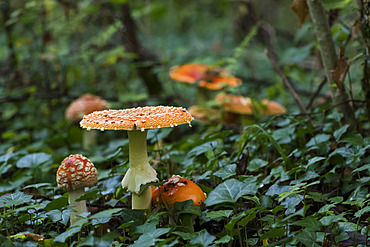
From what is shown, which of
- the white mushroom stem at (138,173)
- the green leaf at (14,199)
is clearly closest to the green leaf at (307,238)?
the white mushroom stem at (138,173)

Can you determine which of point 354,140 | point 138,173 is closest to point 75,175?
point 138,173

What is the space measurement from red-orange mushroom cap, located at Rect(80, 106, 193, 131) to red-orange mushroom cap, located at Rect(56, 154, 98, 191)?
A: 276 millimetres

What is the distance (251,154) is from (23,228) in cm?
181

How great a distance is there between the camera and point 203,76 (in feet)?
15.5

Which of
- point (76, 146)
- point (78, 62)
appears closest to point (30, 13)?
point (78, 62)

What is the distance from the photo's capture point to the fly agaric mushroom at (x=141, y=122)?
175 cm

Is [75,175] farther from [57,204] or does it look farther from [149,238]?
[149,238]

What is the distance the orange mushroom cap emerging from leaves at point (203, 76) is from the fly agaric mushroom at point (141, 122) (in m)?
2.69

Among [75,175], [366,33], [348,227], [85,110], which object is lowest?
[348,227]

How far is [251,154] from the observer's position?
2908mm

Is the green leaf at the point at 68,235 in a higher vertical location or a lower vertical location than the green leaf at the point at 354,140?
lower

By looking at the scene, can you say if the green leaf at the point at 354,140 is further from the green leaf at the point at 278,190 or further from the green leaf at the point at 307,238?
the green leaf at the point at 307,238

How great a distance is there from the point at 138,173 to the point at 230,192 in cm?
58

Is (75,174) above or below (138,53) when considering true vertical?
below
